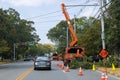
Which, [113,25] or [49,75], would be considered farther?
[113,25]

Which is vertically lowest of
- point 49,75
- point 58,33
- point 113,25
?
point 49,75

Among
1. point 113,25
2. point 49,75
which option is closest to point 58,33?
point 113,25

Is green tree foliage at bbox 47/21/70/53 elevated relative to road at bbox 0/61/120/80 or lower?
elevated

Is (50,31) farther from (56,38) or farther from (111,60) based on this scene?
(111,60)

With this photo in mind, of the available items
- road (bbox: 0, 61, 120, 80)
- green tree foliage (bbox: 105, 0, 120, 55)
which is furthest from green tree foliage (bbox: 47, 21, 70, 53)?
road (bbox: 0, 61, 120, 80)

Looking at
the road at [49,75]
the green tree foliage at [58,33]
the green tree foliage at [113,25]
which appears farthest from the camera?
the green tree foliage at [58,33]

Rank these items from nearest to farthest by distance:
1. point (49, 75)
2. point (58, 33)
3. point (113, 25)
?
point (49, 75)
point (113, 25)
point (58, 33)

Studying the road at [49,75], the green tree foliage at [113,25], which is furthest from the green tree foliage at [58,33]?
the road at [49,75]

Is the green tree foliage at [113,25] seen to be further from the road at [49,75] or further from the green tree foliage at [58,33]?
the green tree foliage at [58,33]

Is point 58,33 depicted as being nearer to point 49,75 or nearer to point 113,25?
point 113,25

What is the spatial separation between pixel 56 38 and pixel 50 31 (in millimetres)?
4461

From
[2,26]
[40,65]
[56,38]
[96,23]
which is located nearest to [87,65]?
[40,65]

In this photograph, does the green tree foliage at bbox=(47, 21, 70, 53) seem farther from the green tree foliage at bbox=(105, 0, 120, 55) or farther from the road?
the road

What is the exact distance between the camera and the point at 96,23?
60.9 meters
